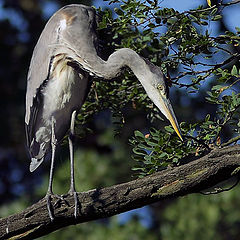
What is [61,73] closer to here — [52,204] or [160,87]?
[160,87]

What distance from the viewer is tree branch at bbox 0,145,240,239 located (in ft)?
8.68

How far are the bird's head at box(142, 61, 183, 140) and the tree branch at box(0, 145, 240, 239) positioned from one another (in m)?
0.38

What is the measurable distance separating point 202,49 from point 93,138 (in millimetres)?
4095

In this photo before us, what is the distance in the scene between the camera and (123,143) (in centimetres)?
601

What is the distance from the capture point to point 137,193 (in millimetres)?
2697

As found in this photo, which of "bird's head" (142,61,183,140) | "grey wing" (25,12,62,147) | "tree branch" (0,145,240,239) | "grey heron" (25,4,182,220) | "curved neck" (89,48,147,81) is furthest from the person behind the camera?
"grey wing" (25,12,62,147)

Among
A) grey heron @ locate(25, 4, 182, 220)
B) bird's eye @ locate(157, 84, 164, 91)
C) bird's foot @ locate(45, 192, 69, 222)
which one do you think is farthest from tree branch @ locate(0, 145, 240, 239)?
grey heron @ locate(25, 4, 182, 220)

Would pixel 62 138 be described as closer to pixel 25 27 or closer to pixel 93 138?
pixel 93 138

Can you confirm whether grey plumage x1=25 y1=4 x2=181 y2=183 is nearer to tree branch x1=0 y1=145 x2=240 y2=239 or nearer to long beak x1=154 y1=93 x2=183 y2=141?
long beak x1=154 y1=93 x2=183 y2=141

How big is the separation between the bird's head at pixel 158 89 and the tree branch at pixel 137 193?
378 mm

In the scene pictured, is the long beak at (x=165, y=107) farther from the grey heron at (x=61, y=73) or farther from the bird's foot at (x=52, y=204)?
the bird's foot at (x=52, y=204)

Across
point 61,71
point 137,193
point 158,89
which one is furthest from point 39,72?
point 137,193

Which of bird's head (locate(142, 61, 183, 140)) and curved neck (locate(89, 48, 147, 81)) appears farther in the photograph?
curved neck (locate(89, 48, 147, 81))

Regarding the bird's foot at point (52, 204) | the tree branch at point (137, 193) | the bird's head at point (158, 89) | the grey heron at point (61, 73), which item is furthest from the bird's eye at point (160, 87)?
the bird's foot at point (52, 204)
